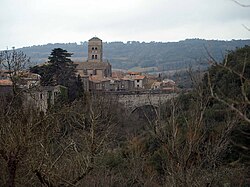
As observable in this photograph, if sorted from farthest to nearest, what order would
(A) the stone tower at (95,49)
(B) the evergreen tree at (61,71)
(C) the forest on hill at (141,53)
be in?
(C) the forest on hill at (141,53) → (A) the stone tower at (95,49) → (B) the evergreen tree at (61,71)

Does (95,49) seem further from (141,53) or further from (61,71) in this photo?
(141,53)

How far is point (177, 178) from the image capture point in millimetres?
5285

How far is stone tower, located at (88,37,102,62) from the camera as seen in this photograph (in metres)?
62.6

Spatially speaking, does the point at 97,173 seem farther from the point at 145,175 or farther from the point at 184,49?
the point at 184,49

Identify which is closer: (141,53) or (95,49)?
(95,49)

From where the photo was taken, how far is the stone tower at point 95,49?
6259 cm

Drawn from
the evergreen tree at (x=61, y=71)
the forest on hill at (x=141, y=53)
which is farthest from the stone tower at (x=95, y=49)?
the evergreen tree at (x=61, y=71)

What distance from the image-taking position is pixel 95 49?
2474 inches

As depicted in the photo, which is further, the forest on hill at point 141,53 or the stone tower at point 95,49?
the forest on hill at point 141,53

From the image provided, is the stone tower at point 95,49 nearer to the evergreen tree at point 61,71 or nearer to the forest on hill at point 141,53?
the forest on hill at point 141,53

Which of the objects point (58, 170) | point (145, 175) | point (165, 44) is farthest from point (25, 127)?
point (165, 44)

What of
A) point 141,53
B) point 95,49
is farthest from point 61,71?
point 141,53

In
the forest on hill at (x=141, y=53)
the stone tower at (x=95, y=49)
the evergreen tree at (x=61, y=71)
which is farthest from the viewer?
the forest on hill at (x=141, y=53)

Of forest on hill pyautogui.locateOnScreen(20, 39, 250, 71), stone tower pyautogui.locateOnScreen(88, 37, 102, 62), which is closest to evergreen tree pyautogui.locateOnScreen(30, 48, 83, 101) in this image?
stone tower pyautogui.locateOnScreen(88, 37, 102, 62)
